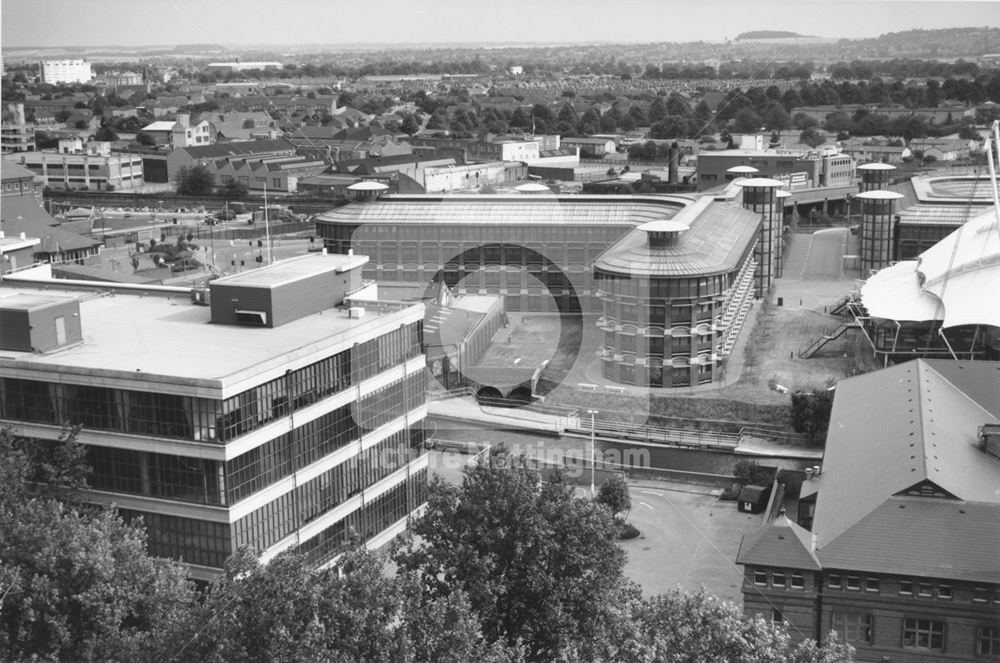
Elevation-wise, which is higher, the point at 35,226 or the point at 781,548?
the point at 35,226


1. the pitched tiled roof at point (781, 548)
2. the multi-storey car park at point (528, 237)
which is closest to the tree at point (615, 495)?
the pitched tiled roof at point (781, 548)

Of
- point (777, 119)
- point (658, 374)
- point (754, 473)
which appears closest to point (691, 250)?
point (658, 374)

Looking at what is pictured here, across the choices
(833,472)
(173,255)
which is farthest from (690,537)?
(173,255)

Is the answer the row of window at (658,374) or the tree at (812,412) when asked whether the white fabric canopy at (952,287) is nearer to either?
the row of window at (658,374)

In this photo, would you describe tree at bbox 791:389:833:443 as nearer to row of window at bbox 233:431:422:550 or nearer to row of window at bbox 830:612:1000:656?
row of window at bbox 830:612:1000:656

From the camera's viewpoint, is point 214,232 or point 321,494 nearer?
point 321,494

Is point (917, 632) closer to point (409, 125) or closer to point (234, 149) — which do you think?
point (234, 149)

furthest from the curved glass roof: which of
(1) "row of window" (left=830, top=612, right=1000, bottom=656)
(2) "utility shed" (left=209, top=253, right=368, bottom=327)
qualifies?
(1) "row of window" (left=830, top=612, right=1000, bottom=656)
